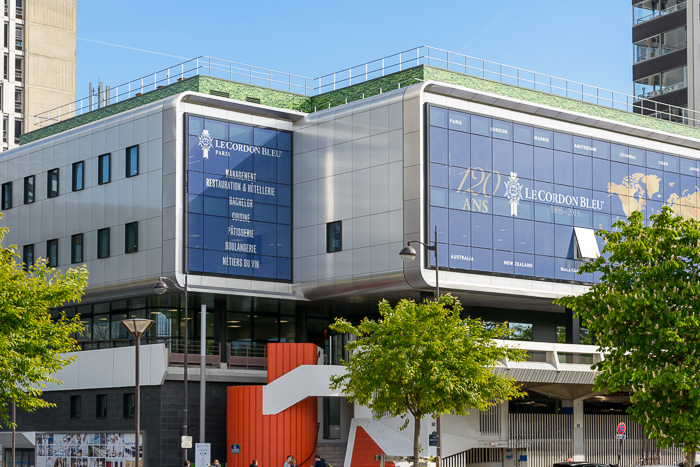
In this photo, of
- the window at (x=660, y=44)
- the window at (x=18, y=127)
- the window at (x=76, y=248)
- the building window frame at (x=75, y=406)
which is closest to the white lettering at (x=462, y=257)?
the building window frame at (x=75, y=406)

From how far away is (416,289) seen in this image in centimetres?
5594

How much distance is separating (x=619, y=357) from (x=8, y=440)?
36.7 meters

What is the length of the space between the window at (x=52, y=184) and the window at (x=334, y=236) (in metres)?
15.9

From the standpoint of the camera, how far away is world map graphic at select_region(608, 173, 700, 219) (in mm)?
62625

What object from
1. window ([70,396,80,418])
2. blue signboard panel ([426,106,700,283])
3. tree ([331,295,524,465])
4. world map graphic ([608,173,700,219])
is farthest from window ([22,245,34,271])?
world map graphic ([608,173,700,219])

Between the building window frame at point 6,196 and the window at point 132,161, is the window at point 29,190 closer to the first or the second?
the building window frame at point 6,196

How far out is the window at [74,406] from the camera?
58.7m

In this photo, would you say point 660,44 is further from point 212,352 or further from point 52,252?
point 52,252

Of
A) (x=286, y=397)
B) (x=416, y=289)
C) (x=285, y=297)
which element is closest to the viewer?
(x=286, y=397)

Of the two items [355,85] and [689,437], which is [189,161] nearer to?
[355,85]

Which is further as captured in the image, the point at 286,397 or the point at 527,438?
the point at 527,438

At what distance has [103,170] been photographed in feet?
201

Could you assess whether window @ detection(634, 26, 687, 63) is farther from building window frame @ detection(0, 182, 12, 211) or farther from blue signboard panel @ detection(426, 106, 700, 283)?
building window frame @ detection(0, 182, 12, 211)

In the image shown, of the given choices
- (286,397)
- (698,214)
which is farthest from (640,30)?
(286,397)
